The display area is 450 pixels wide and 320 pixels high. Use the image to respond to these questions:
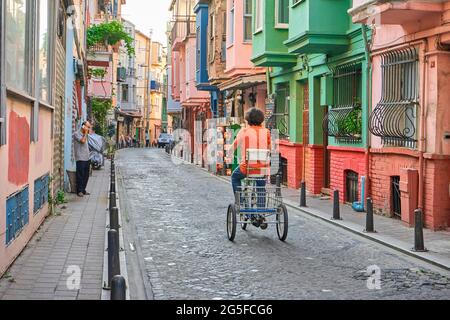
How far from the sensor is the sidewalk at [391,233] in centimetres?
938

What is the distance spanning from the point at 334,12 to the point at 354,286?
10110mm

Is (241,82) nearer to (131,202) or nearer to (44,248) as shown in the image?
(131,202)

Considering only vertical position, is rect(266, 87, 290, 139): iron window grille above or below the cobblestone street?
above

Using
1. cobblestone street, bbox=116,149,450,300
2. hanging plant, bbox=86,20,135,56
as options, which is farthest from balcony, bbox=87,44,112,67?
cobblestone street, bbox=116,149,450,300

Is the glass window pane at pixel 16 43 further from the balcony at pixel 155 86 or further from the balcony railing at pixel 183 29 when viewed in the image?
the balcony at pixel 155 86

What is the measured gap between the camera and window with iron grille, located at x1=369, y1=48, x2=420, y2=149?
12711 mm

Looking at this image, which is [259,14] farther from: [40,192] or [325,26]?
[40,192]

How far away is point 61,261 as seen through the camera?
872cm

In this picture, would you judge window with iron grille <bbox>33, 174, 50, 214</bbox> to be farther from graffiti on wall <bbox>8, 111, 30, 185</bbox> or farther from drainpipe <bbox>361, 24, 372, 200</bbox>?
drainpipe <bbox>361, 24, 372, 200</bbox>

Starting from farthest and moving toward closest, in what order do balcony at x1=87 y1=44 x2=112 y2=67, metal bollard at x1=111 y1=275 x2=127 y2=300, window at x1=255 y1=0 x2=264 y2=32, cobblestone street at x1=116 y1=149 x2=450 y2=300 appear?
balcony at x1=87 y1=44 x2=112 y2=67, window at x1=255 y1=0 x2=264 y2=32, cobblestone street at x1=116 y1=149 x2=450 y2=300, metal bollard at x1=111 y1=275 x2=127 y2=300

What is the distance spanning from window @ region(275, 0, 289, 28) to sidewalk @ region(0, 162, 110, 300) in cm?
970

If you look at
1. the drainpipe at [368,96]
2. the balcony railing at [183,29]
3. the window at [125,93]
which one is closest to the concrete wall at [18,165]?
the drainpipe at [368,96]

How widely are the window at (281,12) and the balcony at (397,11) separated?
8003mm
